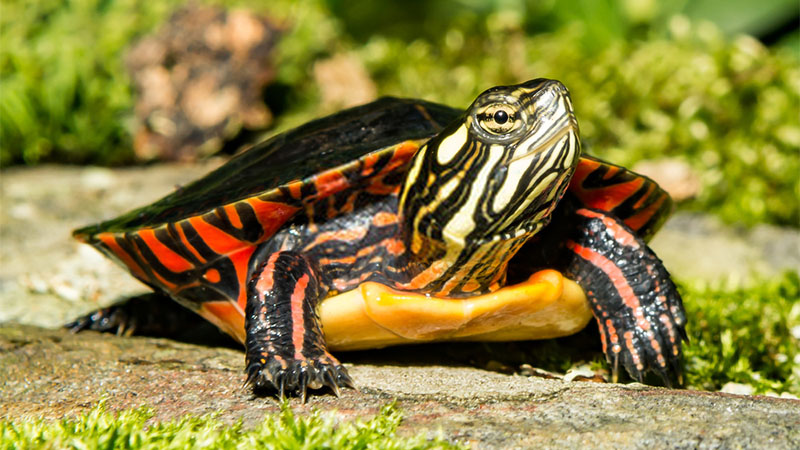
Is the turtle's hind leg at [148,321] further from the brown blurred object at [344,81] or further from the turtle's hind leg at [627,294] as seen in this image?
the brown blurred object at [344,81]

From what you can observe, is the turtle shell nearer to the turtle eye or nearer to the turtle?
the turtle

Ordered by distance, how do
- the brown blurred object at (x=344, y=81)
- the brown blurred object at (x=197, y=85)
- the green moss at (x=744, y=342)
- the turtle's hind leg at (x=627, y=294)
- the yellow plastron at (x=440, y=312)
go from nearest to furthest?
the yellow plastron at (x=440, y=312) → the turtle's hind leg at (x=627, y=294) → the green moss at (x=744, y=342) → the brown blurred object at (x=197, y=85) → the brown blurred object at (x=344, y=81)

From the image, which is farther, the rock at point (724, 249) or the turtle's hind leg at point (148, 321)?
the rock at point (724, 249)

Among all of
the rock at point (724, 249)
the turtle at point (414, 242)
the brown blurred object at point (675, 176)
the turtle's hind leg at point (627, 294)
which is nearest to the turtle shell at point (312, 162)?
the turtle at point (414, 242)

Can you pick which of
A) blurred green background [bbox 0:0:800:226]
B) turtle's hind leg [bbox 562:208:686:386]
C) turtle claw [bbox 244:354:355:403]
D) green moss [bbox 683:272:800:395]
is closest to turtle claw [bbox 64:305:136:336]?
turtle claw [bbox 244:354:355:403]

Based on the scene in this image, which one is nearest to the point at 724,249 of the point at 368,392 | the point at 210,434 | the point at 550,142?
the point at 550,142
